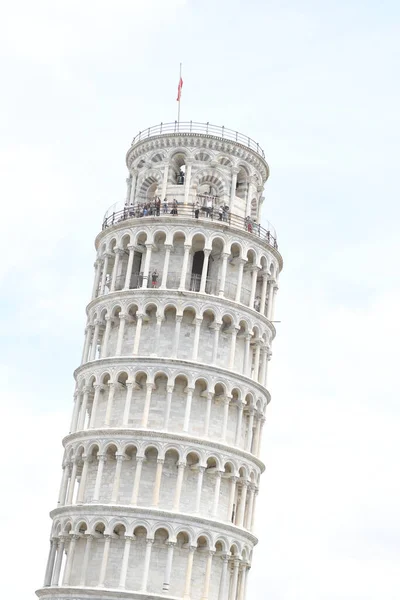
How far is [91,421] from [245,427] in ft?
32.5

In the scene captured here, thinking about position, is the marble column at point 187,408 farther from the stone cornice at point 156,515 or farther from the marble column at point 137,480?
the stone cornice at point 156,515

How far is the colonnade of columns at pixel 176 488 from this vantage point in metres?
61.8

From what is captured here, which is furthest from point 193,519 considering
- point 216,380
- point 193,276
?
point 193,276

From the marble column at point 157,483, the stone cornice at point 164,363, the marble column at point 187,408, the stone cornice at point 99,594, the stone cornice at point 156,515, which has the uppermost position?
the stone cornice at point 164,363

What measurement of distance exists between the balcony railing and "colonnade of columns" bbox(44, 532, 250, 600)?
20852 millimetres

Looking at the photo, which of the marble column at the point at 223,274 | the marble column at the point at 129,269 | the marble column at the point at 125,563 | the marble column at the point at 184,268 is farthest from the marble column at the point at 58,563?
the marble column at the point at 223,274

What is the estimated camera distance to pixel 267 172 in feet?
245

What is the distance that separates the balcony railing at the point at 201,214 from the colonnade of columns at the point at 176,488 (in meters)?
16.1

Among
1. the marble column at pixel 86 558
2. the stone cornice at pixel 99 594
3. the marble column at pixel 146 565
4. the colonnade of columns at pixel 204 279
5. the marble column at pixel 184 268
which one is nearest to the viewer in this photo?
the stone cornice at pixel 99 594

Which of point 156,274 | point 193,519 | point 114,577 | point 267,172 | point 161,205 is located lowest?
point 114,577

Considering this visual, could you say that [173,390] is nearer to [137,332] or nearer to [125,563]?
[137,332]

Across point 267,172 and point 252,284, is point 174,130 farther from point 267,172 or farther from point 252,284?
point 252,284

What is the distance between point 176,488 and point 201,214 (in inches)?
721

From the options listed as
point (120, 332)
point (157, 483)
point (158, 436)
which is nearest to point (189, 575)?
point (157, 483)
